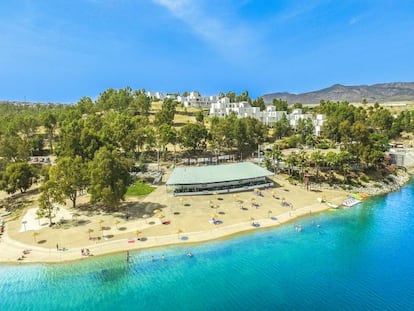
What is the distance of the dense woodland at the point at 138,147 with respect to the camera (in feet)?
173

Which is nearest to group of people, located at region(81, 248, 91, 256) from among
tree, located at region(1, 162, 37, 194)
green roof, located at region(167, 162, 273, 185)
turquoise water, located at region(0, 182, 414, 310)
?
turquoise water, located at region(0, 182, 414, 310)

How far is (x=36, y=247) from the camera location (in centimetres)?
4194

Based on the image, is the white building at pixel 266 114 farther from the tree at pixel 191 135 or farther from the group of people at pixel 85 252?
the group of people at pixel 85 252

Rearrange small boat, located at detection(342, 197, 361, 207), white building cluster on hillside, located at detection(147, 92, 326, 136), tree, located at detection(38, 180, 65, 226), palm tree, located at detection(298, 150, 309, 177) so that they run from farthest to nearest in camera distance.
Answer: white building cluster on hillside, located at detection(147, 92, 326, 136), palm tree, located at detection(298, 150, 309, 177), small boat, located at detection(342, 197, 361, 207), tree, located at detection(38, 180, 65, 226)

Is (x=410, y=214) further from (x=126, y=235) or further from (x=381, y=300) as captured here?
(x=126, y=235)

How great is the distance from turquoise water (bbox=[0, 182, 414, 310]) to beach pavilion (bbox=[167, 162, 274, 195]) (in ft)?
61.2

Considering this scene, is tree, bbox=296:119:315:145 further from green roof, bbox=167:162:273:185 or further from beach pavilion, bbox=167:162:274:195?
green roof, bbox=167:162:273:185

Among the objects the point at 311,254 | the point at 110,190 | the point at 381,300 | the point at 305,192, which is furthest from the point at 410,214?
the point at 110,190

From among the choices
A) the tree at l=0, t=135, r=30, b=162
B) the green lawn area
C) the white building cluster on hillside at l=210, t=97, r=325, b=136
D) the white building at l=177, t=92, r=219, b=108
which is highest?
the white building at l=177, t=92, r=219, b=108

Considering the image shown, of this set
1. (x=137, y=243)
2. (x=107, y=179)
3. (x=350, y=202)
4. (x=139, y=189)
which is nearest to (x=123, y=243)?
(x=137, y=243)

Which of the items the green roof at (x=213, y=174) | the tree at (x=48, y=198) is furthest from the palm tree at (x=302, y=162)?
the tree at (x=48, y=198)

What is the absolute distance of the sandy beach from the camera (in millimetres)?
42094

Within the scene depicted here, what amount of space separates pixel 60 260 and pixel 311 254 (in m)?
36.2

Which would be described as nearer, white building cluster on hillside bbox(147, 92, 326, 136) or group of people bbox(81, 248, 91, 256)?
group of people bbox(81, 248, 91, 256)
